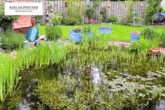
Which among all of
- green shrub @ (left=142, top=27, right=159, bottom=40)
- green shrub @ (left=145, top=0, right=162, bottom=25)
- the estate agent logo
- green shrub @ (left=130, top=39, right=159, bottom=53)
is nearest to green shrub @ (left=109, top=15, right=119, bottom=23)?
green shrub @ (left=145, top=0, right=162, bottom=25)

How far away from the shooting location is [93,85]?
3604 mm

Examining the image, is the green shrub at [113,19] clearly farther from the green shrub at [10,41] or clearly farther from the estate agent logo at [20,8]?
the estate agent logo at [20,8]

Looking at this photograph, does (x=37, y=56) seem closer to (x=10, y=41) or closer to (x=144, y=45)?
(x=10, y=41)

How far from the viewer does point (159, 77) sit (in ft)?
13.4

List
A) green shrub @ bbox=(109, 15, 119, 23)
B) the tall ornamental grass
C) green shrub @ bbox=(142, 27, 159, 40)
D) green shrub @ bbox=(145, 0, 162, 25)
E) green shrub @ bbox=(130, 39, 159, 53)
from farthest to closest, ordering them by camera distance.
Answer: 1. green shrub @ bbox=(109, 15, 119, 23)
2. green shrub @ bbox=(145, 0, 162, 25)
3. green shrub @ bbox=(142, 27, 159, 40)
4. green shrub @ bbox=(130, 39, 159, 53)
5. the tall ornamental grass

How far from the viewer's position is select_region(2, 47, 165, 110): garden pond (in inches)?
118

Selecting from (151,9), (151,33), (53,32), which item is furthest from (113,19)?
(53,32)

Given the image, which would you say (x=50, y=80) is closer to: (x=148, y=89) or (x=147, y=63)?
Result: (x=148, y=89)

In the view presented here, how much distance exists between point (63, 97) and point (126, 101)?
97cm

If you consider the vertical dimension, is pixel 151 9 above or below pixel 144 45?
above

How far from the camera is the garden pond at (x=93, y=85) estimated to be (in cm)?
299

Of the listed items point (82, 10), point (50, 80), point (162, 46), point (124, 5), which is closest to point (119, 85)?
point (50, 80)

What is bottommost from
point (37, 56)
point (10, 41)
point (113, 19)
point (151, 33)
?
point (37, 56)

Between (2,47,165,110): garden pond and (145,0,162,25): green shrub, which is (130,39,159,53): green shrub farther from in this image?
(145,0,162,25): green shrub
